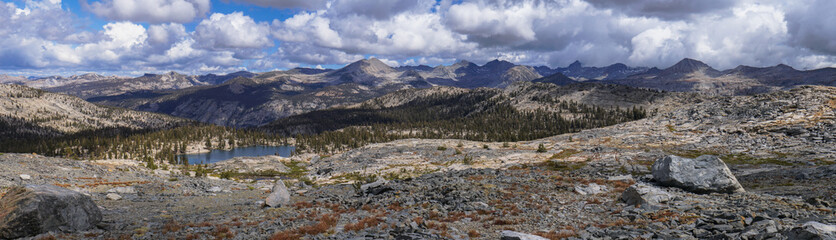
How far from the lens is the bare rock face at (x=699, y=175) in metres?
26.3

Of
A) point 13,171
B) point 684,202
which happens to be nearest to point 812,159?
point 684,202

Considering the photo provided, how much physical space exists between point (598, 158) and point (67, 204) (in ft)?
213

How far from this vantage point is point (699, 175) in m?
27.5

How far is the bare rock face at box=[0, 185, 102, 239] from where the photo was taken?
17391 mm

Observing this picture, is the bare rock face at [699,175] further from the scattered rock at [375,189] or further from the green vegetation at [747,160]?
the green vegetation at [747,160]

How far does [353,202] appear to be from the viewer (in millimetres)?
30125

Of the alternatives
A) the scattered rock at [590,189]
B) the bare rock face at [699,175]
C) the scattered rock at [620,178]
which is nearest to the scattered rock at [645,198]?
the scattered rock at [590,189]

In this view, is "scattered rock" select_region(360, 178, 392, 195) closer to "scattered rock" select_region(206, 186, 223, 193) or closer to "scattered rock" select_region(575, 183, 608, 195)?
"scattered rock" select_region(575, 183, 608, 195)

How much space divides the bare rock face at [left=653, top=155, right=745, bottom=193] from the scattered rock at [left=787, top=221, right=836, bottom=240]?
16.0 metres

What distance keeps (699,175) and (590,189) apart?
8079 millimetres

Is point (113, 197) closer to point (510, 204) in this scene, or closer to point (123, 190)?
point (123, 190)

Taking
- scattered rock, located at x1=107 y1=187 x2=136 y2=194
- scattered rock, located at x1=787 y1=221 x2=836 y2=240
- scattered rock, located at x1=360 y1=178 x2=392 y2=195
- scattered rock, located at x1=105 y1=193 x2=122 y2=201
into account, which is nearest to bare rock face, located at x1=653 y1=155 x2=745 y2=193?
scattered rock, located at x1=787 y1=221 x2=836 y2=240

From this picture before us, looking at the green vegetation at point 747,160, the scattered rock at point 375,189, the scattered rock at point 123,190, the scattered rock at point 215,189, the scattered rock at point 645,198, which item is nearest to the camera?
the scattered rock at point 645,198

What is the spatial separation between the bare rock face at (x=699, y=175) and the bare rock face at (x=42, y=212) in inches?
1622
